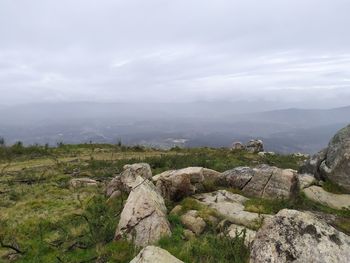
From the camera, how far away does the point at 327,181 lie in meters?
19.2

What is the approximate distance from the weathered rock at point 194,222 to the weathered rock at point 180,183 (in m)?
2.61

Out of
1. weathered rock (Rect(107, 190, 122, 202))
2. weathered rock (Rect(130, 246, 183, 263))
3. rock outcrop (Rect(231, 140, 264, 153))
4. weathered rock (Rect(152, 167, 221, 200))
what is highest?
weathered rock (Rect(130, 246, 183, 263))

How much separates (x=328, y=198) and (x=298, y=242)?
31.8 feet

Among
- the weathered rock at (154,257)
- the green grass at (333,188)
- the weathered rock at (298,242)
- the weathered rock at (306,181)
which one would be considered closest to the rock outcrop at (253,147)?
the weathered rock at (306,181)

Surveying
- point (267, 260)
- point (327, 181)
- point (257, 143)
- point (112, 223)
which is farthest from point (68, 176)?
point (257, 143)

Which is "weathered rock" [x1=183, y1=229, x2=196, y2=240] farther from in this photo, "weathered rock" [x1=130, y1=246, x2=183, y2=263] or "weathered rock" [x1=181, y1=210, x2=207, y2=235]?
"weathered rock" [x1=130, y1=246, x2=183, y2=263]

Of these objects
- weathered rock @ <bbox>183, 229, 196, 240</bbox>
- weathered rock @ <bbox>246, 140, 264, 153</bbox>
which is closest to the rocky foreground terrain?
weathered rock @ <bbox>183, 229, 196, 240</bbox>

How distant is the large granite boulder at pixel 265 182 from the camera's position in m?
16.5

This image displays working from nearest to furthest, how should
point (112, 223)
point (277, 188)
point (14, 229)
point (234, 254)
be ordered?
point (234, 254) < point (112, 223) < point (14, 229) < point (277, 188)

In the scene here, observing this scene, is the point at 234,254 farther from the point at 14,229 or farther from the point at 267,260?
the point at 14,229

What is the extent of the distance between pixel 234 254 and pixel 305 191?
948cm

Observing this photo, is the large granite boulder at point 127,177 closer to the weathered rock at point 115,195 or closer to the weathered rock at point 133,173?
the weathered rock at point 133,173

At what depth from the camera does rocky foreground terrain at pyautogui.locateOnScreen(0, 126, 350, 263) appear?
8773mm

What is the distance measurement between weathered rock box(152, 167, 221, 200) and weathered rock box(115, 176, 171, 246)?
2.89m
